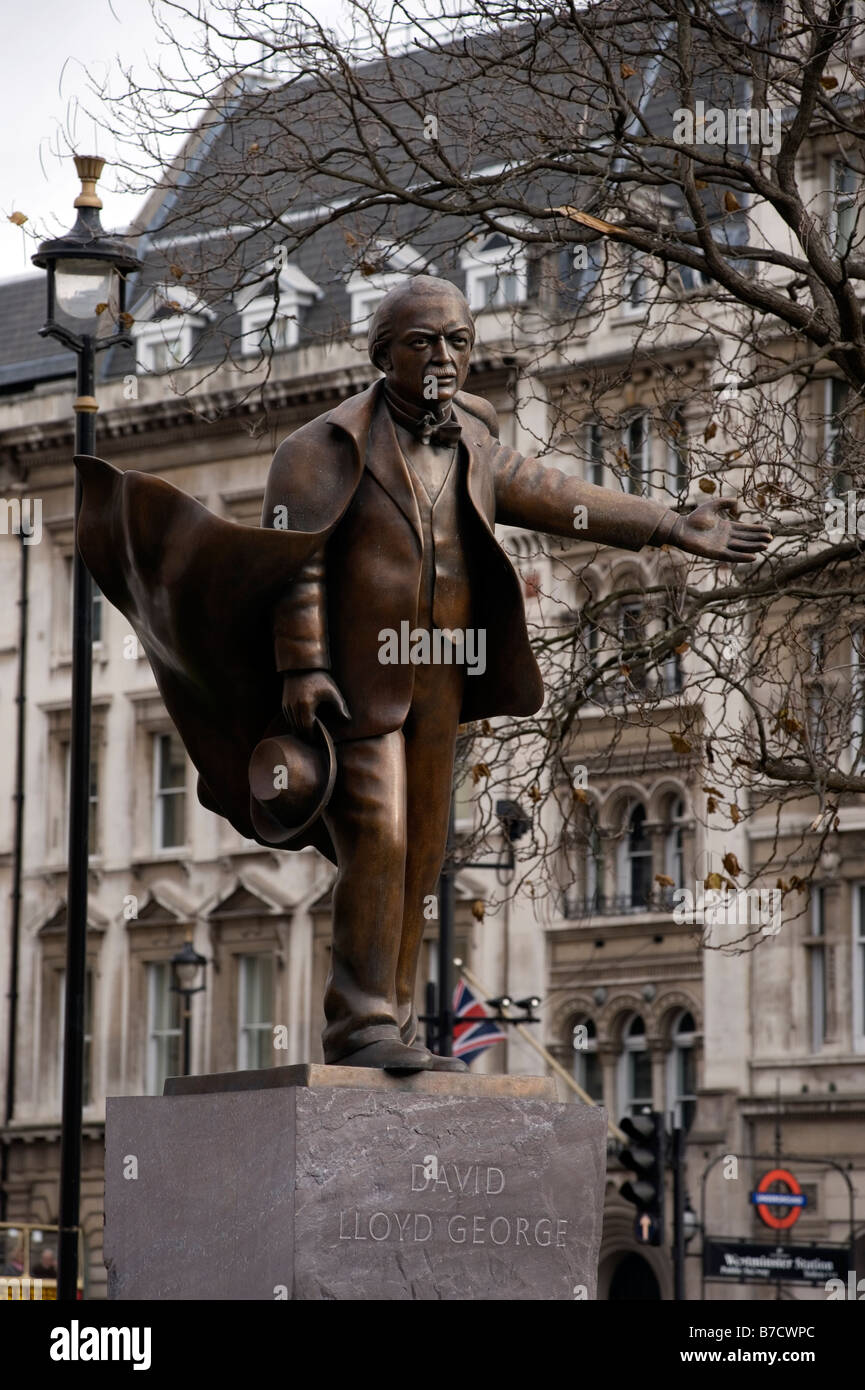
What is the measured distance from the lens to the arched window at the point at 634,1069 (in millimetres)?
42281

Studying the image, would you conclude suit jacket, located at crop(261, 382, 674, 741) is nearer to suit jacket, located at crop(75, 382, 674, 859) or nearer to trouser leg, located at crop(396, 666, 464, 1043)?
suit jacket, located at crop(75, 382, 674, 859)

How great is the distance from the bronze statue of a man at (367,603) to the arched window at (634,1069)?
34.3 m

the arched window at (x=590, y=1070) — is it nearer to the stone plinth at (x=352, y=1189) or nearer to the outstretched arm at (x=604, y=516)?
the outstretched arm at (x=604, y=516)

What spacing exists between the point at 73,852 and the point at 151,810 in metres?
35.5

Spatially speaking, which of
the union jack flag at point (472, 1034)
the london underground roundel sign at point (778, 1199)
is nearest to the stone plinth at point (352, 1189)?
the union jack flag at point (472, 1034)

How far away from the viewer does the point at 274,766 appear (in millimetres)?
7965

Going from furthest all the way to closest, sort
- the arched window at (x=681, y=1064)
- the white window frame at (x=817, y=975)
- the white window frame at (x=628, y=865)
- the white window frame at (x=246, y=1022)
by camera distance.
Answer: the white window frame at (x=246, y=1022) → the white window frame at (x=628, y=865) → the arched window at (x=681, y=1064) → the white window frame at (x=817, y=975)

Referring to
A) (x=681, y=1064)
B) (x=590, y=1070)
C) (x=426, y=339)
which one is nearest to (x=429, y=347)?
(x=426, y=339)

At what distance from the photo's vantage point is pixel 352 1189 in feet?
24.6

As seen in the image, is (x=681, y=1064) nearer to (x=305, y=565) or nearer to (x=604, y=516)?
(x=604, y=516)

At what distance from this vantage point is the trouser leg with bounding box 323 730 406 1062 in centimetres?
801
